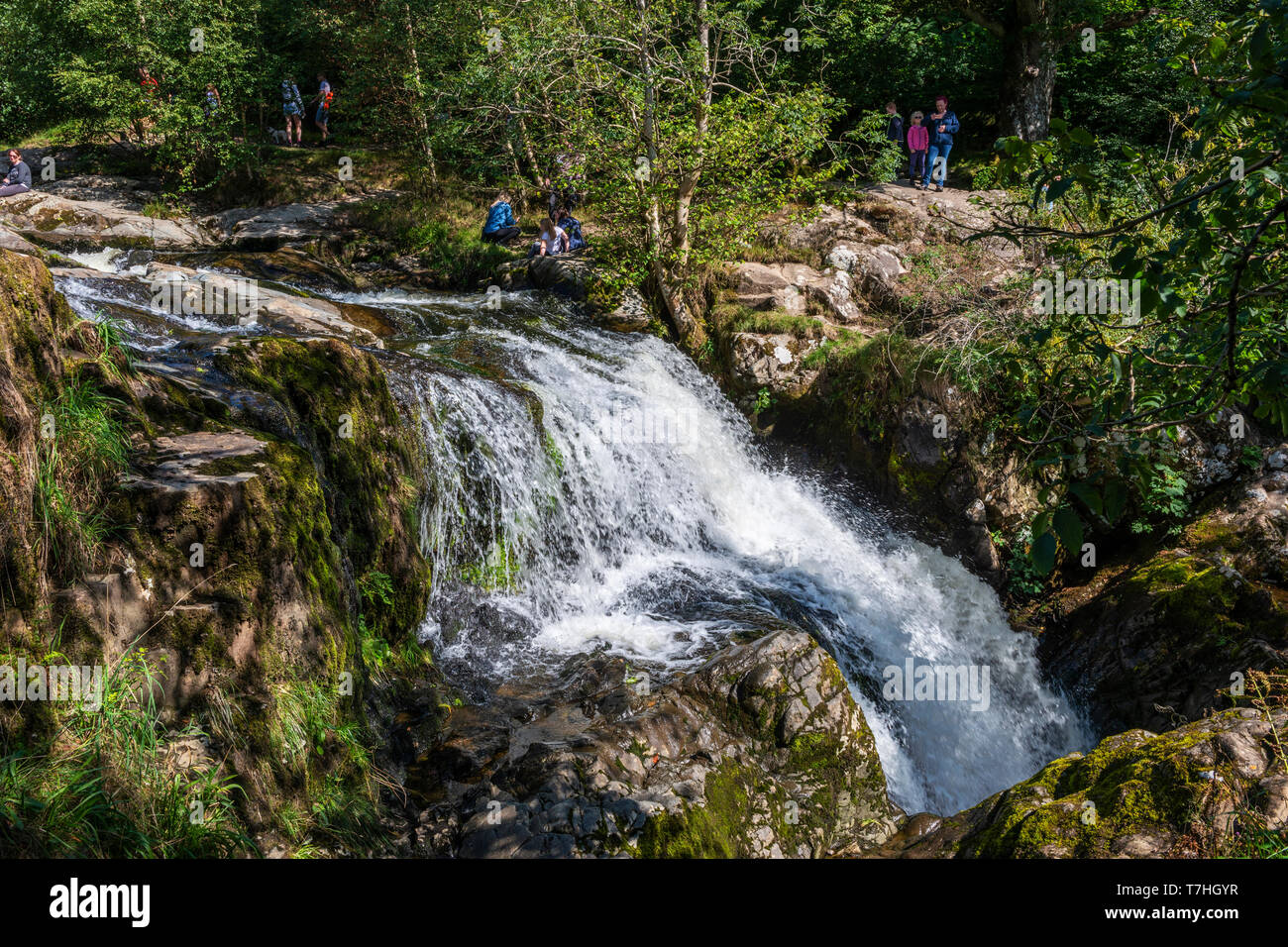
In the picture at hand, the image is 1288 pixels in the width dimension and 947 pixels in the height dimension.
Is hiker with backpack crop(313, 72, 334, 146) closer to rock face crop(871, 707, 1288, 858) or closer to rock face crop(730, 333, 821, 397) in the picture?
rock face crop(730, 333, 821, 397)

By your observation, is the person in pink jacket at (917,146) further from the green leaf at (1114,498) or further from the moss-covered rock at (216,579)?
the green leaf at (1114,498)

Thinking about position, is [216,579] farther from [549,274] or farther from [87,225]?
[87,225]

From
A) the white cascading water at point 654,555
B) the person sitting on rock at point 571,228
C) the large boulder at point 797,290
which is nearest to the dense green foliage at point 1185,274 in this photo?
the white cascading water at point 654,555

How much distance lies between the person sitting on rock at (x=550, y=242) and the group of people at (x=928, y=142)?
6163 millimetres

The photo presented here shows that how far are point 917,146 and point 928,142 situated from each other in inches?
16.3

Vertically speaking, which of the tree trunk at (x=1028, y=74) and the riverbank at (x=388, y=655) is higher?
the tree trunk at (x=1028, y=74)

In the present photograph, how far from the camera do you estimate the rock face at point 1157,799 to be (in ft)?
10.0

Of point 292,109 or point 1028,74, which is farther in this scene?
point 292,109

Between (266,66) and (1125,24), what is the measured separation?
17.3 metres

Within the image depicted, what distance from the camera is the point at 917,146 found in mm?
14852

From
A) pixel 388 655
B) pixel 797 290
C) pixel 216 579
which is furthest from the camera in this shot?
pixel 797 290

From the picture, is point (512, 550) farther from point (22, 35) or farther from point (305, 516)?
point (22, 35)

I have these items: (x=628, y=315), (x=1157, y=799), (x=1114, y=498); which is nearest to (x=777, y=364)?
(x=628, y=315)
